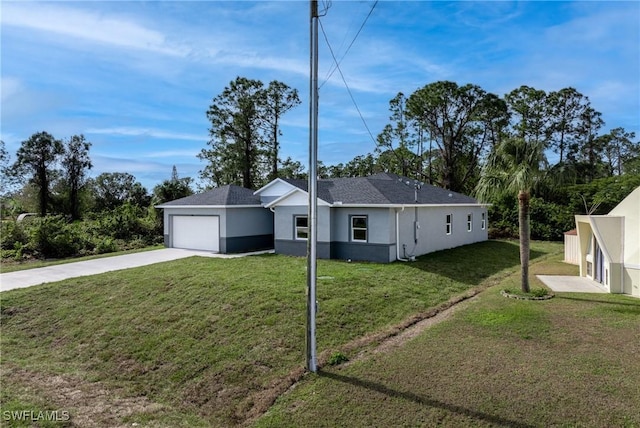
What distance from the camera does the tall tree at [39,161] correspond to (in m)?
35.8

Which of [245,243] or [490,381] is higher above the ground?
[245,243]

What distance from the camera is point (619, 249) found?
11.6m

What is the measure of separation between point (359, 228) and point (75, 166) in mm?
35384

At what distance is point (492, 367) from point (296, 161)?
36.2m

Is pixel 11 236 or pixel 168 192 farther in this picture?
pixel 168 192

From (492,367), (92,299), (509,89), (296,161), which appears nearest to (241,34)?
(92,299)

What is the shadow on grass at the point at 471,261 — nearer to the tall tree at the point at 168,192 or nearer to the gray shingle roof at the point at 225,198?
the gray shingle roof at the point at 225,198

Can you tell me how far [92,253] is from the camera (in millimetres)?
21094

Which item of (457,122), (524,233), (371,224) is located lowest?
(524,233)

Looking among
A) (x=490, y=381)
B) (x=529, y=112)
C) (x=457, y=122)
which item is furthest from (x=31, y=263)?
(x=529, y=112)

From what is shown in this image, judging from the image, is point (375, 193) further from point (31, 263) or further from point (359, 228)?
point (31, 263)

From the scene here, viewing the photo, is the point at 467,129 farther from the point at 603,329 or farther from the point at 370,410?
the point at 370,410

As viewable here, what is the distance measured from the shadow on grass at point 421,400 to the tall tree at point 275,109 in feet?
107

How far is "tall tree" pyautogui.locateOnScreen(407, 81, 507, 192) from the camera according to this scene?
34906 millimetres
